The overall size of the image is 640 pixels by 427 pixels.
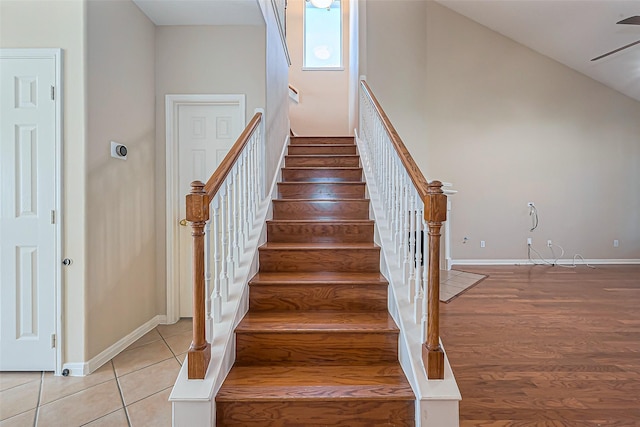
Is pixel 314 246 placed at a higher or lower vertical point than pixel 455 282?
higher

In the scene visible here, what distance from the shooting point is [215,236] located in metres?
1.69

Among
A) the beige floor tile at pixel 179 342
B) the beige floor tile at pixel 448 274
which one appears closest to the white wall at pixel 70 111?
the beige floor tile at pixel 179 342

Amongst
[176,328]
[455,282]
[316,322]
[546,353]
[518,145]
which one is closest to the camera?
[316,322]

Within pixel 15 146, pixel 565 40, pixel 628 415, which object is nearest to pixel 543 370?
pixel 628 415

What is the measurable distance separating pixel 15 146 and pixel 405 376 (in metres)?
2.90

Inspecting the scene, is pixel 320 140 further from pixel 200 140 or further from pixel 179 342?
pixel 179 342

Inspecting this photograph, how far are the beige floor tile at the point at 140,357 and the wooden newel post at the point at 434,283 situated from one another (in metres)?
1.98

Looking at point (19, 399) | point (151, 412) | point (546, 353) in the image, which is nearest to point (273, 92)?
point (151, 412)

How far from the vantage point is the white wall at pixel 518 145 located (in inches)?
214

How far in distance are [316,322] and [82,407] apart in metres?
1.45

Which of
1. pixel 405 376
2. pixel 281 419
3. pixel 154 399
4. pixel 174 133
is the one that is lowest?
pixel 154 399

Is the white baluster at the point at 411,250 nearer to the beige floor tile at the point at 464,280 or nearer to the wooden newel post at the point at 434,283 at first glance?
the wooden newel post at the point at 434,283

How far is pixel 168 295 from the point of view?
306 cm

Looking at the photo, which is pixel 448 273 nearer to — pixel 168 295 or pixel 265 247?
pixel 265 247
